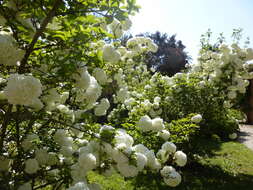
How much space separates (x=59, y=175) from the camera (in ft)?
6.98

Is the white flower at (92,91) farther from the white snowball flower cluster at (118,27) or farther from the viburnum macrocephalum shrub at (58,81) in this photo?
the white snowball flower cluster at (118,27)

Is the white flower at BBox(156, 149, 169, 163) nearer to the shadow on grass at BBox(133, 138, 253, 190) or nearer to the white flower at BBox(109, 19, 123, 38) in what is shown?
the white flower at BBox(109, 19, 123, 38)

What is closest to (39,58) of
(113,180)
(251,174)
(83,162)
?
(83,162)

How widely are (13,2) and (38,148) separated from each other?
1.18m

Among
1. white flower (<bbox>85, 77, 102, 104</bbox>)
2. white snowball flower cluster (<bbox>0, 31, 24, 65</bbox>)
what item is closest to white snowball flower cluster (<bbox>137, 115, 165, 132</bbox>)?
white flower (<bbox>85, 77, 102, 104</bbox>)

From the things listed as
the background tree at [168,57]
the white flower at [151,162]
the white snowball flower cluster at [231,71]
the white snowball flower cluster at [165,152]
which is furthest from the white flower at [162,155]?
the background tree at [168,57]

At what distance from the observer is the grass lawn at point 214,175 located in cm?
489

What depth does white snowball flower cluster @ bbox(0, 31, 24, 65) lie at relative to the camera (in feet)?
5.24

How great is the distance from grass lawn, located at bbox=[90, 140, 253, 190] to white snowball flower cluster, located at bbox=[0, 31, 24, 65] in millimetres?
3519

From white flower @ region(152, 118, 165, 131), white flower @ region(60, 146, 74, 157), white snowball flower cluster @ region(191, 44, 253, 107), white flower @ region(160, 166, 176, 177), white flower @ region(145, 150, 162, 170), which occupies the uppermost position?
white snowball flower cluster @ region(191, 44, 253, 107)

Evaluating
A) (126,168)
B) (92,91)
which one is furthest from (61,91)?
(126,168)

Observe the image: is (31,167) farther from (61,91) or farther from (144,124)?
(144,124)

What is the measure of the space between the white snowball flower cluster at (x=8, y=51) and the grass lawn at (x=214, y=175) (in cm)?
352

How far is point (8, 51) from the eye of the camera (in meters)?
1.63
